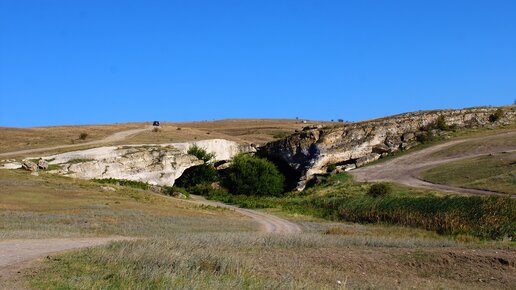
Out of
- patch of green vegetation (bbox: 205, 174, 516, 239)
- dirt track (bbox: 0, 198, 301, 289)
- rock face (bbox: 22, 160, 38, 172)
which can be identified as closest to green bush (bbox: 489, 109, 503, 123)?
patch of green vegetation (bbox: 205, 174, 516, 239)

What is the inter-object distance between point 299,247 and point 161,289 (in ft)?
36.5

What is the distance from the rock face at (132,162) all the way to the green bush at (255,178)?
5.03 m

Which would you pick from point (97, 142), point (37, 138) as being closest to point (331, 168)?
point (97, 142)

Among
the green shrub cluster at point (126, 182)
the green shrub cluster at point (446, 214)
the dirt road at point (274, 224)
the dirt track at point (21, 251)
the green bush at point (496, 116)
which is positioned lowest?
the dirt road at point (274, 224)

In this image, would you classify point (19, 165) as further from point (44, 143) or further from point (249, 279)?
point (249, 279)

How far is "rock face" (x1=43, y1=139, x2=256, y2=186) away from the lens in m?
57.6

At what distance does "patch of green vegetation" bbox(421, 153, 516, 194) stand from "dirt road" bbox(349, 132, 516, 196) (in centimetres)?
152

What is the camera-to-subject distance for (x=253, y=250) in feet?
63.4

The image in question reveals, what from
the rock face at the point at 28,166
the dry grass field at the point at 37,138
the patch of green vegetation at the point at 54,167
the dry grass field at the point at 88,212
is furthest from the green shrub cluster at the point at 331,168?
the rock face at the point at 28,166

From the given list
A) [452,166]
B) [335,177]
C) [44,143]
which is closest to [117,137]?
[44,143]

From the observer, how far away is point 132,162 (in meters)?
62.1

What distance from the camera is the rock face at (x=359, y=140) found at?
65.3 metres

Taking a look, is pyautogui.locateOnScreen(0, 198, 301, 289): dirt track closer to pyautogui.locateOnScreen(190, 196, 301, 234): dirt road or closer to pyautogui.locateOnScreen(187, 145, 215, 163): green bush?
pyautogui.locateOnScreen(190, 196, 301, 234): dirt road

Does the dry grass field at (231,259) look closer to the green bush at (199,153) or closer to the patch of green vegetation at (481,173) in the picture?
the patch of green vegetation at (481,173)
